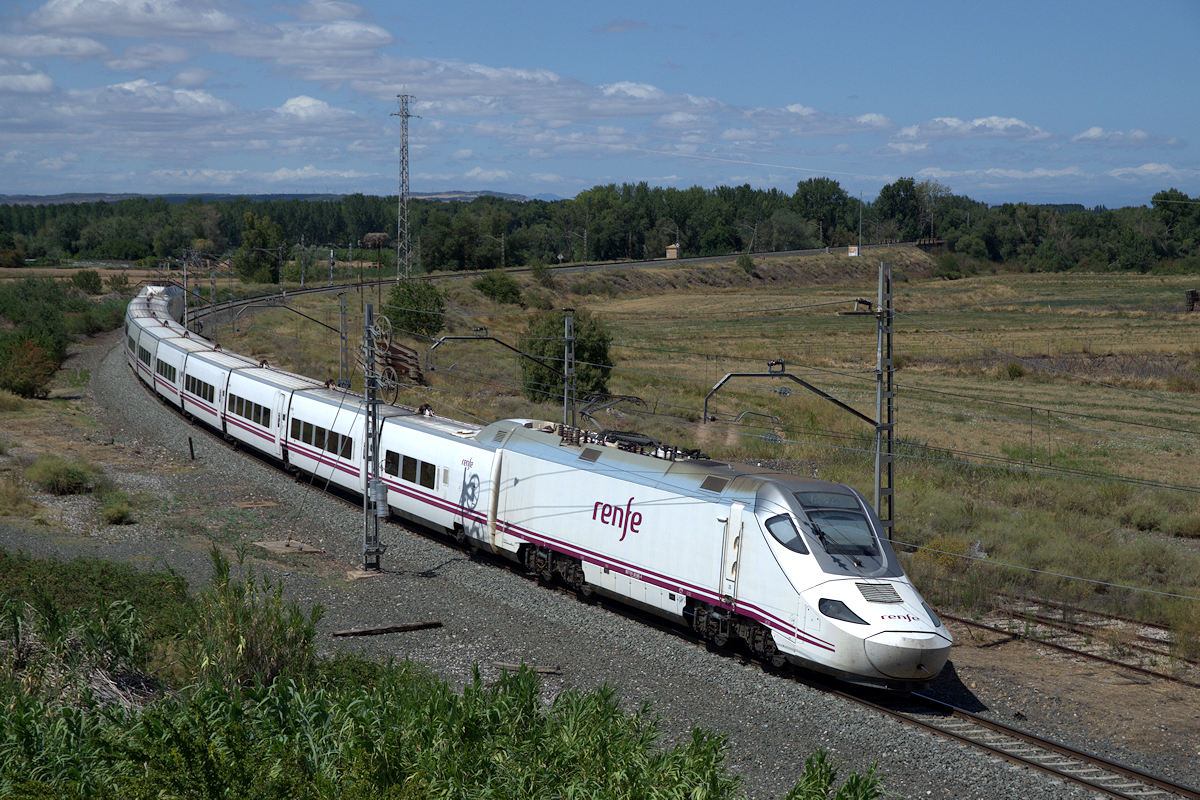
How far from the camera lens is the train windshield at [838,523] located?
48.7ft

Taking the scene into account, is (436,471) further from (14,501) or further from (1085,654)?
(1085,654)

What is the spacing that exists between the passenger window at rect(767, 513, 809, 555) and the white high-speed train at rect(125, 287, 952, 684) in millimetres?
20

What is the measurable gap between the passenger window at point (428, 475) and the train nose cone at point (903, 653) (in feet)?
39.1

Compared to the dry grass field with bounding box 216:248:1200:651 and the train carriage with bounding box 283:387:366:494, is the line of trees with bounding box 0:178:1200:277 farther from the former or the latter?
the train carriage with bounding box 283:387:366:494

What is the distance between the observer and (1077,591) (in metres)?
20.5

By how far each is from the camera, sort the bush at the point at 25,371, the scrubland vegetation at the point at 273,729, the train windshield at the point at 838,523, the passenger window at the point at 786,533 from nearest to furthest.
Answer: the scrubland vegetation at the point at 273,729, the passenger window at the point at 786,533, the train windshield at the point at 838,523, the bush at the point at 25,371

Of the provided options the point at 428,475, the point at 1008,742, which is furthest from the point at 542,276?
the point at 1008,742

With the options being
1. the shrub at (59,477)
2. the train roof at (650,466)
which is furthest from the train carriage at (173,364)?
the train roof at (650,466)

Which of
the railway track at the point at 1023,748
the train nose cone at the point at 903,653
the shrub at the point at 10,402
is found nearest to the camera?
the railway track at the point at 1023,748

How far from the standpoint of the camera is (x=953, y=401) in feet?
147

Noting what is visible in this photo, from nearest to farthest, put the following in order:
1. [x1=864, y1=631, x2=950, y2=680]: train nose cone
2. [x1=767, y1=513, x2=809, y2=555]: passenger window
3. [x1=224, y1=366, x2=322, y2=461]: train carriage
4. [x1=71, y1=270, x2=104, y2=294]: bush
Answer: [x1=864, y1=631, x2=950, y2=680]: train nose cone < [x1=767, y1=513, x2=809, y2=555]: passenger window < [x1=224, y1=366, x2=322, y2=461]: train carriage < [x1=71, y1=270, x2=104, y2=294]: bush

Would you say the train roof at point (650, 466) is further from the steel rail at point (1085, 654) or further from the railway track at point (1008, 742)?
the steel rail at point (1085, 654)

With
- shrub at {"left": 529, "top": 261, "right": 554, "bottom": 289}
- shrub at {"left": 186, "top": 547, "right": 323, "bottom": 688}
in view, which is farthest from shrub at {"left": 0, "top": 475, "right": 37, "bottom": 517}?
shrub at {"left": 529, "top": 261, "right": 554, "bottom": 289}

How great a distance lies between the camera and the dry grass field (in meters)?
22.3
